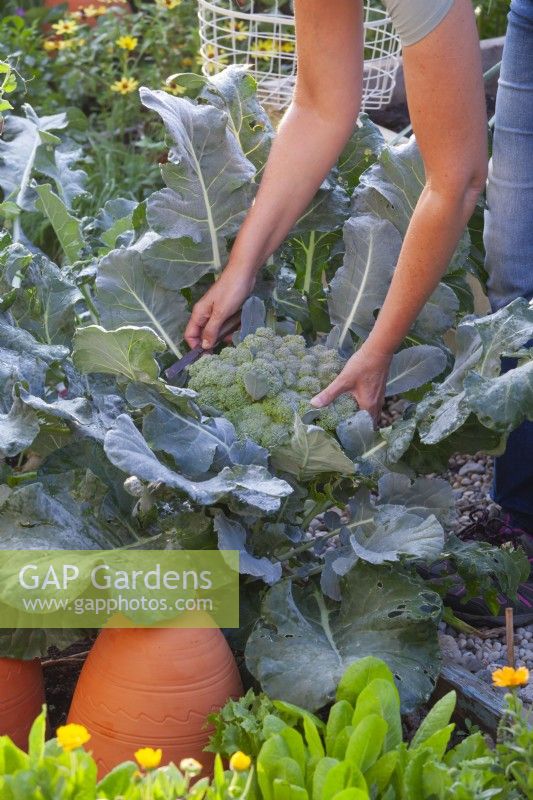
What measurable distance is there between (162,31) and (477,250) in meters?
2.58

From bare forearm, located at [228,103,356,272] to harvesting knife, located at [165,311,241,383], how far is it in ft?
0.40

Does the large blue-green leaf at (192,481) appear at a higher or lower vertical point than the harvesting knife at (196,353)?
higher

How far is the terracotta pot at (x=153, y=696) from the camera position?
169 cm

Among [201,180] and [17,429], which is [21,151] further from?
[17,429]

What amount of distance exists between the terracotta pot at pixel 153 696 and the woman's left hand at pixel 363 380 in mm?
553

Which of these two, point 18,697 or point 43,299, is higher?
point 43,299

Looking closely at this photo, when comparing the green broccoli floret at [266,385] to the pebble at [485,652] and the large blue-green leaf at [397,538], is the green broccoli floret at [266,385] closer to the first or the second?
the large blue-green leaf at [397,538]

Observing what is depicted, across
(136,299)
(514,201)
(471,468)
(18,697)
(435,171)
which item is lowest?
(471,468)

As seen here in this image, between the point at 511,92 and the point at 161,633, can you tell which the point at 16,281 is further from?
the point at 511,92

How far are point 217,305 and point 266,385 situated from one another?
0.93 feet

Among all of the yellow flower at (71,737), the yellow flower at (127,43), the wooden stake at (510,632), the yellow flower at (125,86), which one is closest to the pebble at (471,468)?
the wooden stake at (510,632)

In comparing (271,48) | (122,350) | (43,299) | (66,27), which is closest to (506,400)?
(122,350)

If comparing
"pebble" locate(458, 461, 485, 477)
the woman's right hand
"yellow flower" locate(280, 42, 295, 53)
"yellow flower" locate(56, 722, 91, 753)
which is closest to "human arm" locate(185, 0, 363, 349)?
the woman's right hand

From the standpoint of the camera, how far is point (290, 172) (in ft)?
7.35
